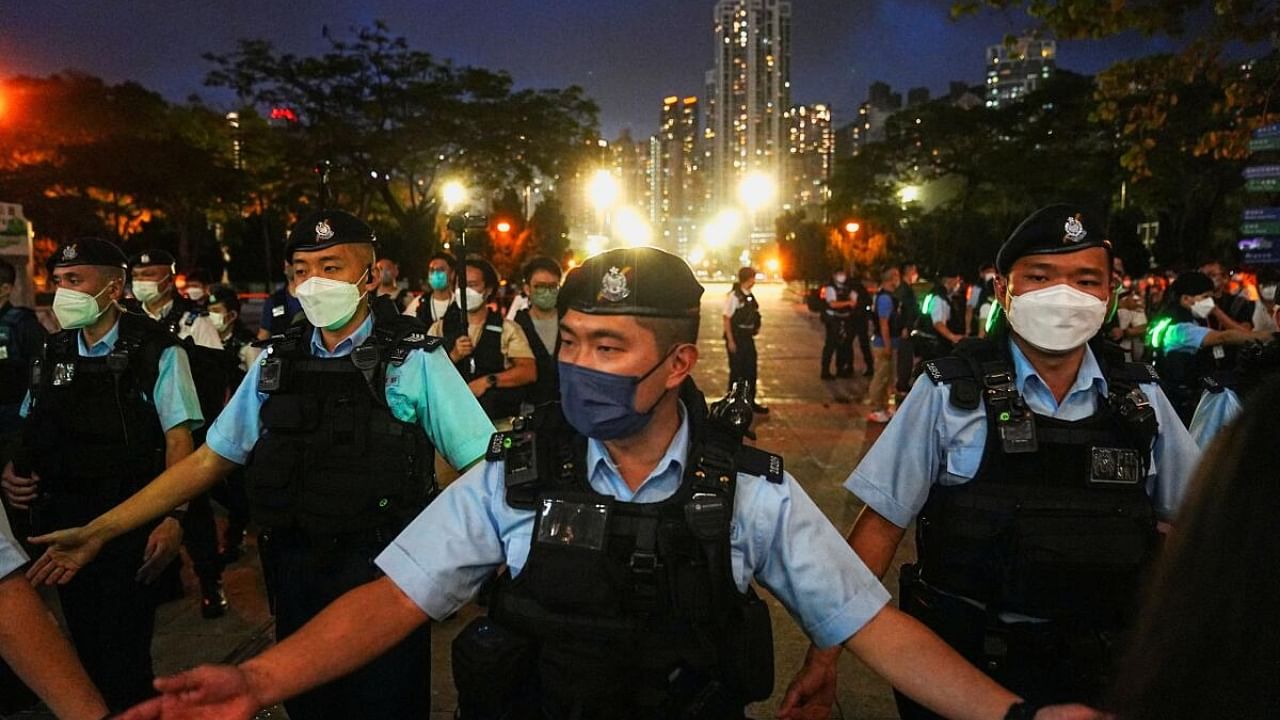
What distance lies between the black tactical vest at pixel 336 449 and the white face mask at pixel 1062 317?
1974 mm

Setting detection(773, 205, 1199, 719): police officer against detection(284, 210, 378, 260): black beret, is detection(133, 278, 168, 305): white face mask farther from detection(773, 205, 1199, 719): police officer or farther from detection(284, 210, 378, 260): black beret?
detection(773, 205, 1199, 719): police officer

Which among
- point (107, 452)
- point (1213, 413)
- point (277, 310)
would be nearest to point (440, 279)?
point (277, 310)

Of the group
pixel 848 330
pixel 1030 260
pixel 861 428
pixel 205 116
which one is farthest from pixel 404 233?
pixel 1030 260

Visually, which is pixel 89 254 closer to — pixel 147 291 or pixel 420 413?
pixel 147 291

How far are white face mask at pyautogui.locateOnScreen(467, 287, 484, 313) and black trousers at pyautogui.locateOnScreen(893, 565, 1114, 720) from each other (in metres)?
4.68

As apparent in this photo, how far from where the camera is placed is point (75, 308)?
3.60 meters

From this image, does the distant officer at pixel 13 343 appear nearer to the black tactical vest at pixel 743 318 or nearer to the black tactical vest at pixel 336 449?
the black tactical vest at pixel 336 449

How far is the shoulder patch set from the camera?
6.14 ft

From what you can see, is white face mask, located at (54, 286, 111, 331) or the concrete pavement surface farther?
the concrete pavement surface

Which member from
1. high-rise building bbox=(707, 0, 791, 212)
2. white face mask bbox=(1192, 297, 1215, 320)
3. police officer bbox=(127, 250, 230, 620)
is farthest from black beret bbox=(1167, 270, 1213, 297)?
high-rise building bbox=(707, 0, 791, 212)

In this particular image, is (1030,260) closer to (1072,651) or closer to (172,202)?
(1072,651)

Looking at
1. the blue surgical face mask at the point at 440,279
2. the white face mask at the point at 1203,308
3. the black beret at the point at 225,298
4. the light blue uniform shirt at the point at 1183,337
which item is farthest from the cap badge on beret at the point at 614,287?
the white face mask at the point at 1203,308

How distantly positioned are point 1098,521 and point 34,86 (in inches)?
1313

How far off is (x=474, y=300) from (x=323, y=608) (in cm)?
393
